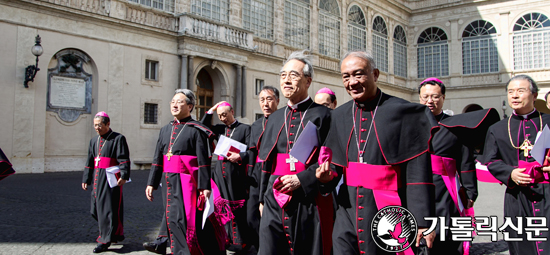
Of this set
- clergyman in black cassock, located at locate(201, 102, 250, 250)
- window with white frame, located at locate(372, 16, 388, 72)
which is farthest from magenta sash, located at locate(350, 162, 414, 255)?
window with white frame, located at locate(372, 16, 388, 72)

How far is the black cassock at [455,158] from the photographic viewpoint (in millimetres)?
4273

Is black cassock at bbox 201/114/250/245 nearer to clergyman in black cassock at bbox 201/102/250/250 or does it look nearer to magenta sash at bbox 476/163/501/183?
clergyman in black cassock at bbox 201/102/250/250

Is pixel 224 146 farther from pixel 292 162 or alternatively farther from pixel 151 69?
pixel 151 69

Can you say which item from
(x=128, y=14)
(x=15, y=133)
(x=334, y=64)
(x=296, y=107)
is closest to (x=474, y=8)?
(x=334, y=64)

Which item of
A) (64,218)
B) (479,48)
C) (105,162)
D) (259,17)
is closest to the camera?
(105,162)

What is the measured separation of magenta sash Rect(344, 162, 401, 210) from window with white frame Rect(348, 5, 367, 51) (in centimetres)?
2814

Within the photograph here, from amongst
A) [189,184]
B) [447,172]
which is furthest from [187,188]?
[447,172]

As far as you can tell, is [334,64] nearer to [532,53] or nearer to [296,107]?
[532,53]

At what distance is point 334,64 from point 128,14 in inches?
594

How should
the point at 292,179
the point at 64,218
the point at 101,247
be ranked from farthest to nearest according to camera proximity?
the point at 64,218
the point at 101,247
the point at 292,179

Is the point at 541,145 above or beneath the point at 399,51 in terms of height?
beneath

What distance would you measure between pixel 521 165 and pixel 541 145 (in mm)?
374

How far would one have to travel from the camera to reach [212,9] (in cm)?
2028

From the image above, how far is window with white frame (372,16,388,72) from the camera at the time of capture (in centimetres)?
3303
